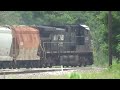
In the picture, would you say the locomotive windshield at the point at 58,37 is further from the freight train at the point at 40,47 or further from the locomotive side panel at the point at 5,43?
the locomotive side panel at the point at 5,43

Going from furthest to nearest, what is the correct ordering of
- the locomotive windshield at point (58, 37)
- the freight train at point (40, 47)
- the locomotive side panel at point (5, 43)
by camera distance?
1. the locomotive windshield at point (58, 37)
2. the freight train at point (40, 47)
3. the locomotive side panel at point (5, 43)

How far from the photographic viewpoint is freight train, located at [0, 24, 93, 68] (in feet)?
67.9

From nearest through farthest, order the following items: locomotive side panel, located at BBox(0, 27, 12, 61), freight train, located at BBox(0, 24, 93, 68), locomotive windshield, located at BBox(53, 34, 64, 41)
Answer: locomotive side panel, located at BBox(0, 27, 12, 61)
freight train, located at BBox(0, 24, 93, 68)
locomotive windshield, located at BBox(53, 34, 64, 41)

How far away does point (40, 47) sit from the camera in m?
21.5

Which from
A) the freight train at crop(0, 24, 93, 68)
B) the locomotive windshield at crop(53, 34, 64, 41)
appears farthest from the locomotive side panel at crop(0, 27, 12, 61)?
the locomotive windshield at crop(53, 34, 64, 41)

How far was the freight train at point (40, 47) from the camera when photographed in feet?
67.9

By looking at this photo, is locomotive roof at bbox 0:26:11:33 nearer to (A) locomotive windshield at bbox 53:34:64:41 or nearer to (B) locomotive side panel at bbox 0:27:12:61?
(B) locomotive side panel at bbox 0:27:12:61

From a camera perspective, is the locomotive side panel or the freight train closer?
the locomotive side panel

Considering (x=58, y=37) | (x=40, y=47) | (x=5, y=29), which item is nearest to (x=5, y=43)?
(x=5, y=29)

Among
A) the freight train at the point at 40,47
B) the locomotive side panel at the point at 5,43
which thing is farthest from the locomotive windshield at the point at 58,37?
the locomotive side panel at the point at 5,43
